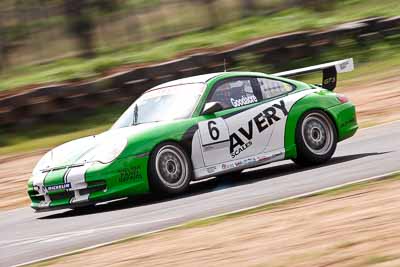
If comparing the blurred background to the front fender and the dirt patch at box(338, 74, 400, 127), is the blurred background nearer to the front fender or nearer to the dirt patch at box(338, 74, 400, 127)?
the dirt patch at box(338, 74, 400, 127)

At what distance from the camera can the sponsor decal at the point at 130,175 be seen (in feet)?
33.4

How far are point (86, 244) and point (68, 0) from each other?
54.0 ft

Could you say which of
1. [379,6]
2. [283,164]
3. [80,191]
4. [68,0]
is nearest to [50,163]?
[80,191]

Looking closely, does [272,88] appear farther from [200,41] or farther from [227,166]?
[200,41]

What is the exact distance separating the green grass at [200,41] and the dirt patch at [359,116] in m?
3.73

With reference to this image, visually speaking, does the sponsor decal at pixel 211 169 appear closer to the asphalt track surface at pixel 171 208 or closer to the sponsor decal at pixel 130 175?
the asphalt track surface at pixel 171 208

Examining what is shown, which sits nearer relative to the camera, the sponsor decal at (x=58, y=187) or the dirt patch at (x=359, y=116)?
the sponsor decal at (x=58, y=187)

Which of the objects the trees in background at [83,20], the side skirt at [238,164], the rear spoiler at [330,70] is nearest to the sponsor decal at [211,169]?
the side skirt at [238,164]

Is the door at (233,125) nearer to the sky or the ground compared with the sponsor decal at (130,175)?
nearer to the sky

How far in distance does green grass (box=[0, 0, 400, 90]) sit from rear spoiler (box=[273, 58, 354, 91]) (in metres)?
8.76

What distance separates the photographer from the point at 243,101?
11.4 meters

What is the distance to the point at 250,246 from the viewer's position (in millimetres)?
7078

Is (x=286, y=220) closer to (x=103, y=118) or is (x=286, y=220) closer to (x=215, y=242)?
(x=215, y=242)

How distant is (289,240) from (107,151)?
3.58 m
